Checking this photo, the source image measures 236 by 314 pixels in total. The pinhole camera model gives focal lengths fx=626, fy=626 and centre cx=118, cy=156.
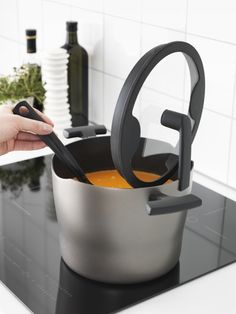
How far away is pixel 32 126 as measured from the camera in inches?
39.9

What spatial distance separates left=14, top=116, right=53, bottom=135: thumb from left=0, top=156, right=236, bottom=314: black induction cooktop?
0.67ft

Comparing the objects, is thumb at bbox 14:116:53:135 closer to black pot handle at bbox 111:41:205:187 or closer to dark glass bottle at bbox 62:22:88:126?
black pot handle at bbox 111:41:205:187

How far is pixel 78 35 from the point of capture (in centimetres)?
169

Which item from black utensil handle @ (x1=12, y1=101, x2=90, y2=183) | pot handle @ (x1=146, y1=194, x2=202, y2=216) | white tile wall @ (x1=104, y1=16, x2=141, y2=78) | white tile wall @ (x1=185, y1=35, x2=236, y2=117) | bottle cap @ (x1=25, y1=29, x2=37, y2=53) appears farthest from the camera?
bottle cap @ (x1=25, y1=29, x2=37, y2=53)

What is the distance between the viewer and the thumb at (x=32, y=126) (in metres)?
1.00

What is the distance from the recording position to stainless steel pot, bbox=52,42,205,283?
0.88 metres

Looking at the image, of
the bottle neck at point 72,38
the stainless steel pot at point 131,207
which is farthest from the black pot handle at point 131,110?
the bottle neck at point 72,38

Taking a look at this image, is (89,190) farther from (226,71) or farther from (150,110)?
(226,71)

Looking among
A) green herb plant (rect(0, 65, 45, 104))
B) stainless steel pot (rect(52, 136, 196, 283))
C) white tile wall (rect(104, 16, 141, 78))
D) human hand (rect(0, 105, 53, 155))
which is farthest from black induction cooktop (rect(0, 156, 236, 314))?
white tile wall (rect(104, 16, 141, 78))

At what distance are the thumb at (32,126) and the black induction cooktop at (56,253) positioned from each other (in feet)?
0.67

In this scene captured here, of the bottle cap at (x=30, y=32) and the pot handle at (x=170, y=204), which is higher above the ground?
the bottle cap at (x=30, y=32)

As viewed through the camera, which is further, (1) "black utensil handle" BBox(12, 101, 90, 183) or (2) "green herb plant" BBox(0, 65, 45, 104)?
(2) "green herb plant" BBox(0, 65, 45, 104)

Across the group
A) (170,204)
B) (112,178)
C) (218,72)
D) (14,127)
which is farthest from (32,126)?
(218,72)

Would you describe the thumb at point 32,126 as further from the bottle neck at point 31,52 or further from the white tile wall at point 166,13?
the bottle neck at point 31,52
